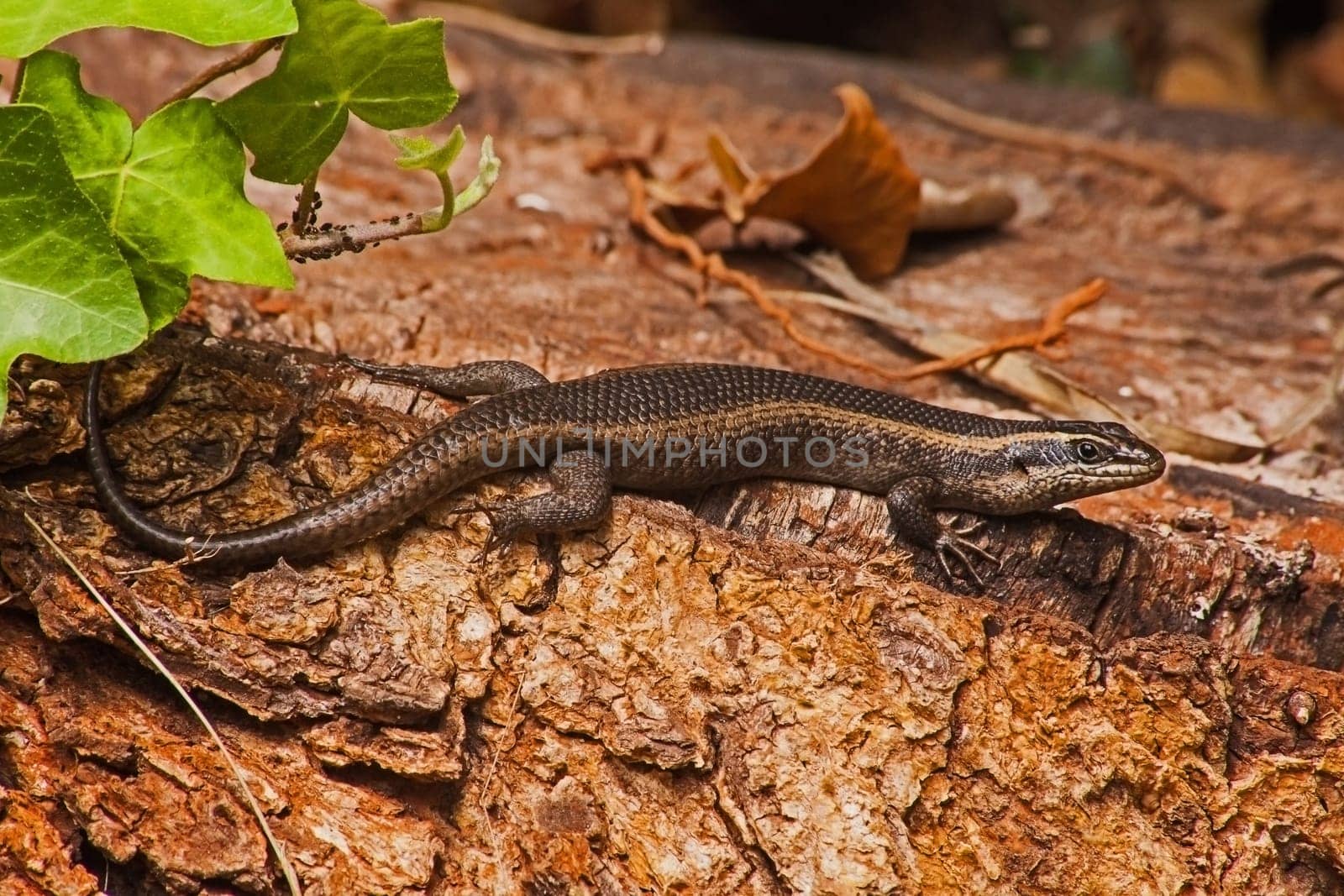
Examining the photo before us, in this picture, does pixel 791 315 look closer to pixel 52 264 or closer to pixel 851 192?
pixel 851 192

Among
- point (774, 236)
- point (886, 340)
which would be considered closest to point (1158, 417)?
point (886, 340)

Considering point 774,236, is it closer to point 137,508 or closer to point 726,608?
point 726,608

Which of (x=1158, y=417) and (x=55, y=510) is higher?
(x=55, y=510)

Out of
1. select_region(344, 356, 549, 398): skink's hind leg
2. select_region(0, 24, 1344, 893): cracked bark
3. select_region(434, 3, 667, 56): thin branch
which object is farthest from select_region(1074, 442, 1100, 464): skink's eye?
select_region(434, 3, 667, 56): thin branch

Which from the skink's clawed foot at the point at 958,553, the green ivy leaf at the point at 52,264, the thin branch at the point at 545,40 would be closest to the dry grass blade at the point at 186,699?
the green ivy leaf at the point at 52,264

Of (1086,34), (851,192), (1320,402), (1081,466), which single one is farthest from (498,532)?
(1086,34)

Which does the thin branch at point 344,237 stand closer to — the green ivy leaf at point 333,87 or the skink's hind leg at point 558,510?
the green ivy leaf at point 333,87
